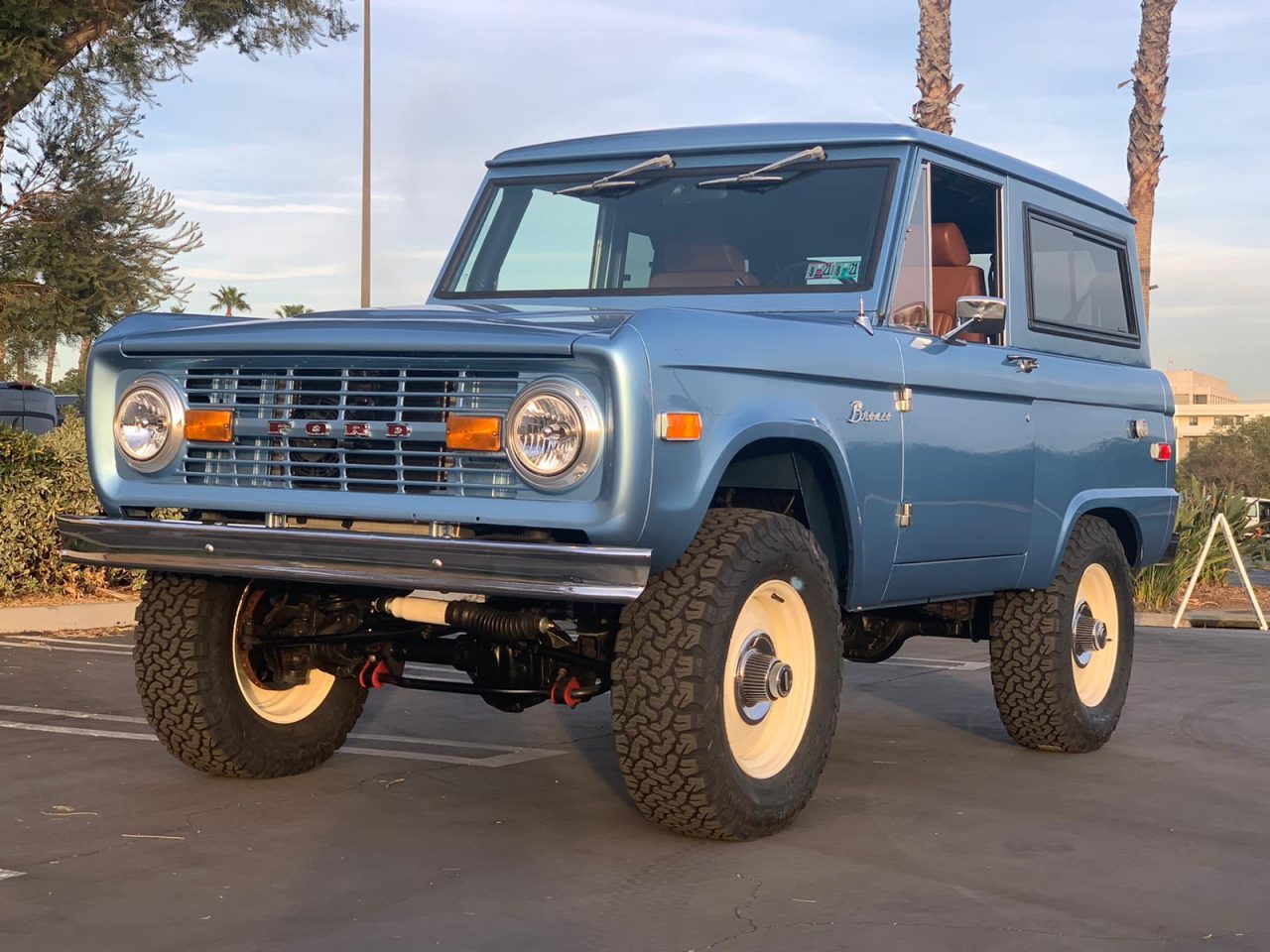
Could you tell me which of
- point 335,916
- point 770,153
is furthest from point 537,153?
point 335,916

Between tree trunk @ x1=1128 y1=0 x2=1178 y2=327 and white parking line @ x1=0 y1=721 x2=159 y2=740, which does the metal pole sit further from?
white parking line @ x1=0 y1=721 x2=159 y2=740

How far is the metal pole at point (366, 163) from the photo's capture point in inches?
933

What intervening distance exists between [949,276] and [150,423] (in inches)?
119

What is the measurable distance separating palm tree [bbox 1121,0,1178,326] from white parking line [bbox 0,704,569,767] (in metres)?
16.9

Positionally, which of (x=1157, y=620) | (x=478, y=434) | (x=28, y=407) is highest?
(x=28, y=407)

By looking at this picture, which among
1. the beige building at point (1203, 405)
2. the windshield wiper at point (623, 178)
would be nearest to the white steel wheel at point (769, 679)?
the windshield wiper at point (623, 178)

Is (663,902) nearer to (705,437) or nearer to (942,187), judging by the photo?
(705,437)

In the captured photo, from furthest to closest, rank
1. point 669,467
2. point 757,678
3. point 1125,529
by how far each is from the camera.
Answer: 1. point 1125,529
2. point 757,678
3. point 669,467

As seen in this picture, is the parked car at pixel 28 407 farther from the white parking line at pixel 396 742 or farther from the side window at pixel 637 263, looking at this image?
the side window at pixel 637 263

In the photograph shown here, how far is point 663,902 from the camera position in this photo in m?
4.47

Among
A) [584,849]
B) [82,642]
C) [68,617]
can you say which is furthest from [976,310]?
[68,617]

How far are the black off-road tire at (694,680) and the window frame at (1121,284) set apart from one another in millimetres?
2392

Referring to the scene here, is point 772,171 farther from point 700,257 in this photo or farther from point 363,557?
point 363,557

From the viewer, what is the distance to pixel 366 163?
24031 millimetres
